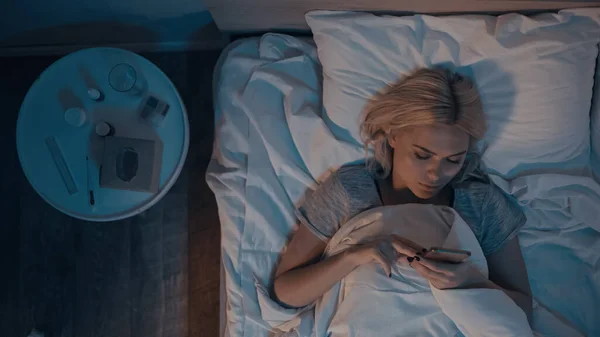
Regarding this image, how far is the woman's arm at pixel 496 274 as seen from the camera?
3.76 feet

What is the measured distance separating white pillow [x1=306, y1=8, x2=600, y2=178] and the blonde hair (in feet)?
0.29

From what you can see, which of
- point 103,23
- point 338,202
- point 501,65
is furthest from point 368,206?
point 103,23

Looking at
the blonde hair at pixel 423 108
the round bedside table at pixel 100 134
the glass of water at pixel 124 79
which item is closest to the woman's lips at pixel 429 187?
the blonde hair at pixel 423 108

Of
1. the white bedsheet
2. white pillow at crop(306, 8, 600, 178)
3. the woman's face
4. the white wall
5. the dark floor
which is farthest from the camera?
the dark floor

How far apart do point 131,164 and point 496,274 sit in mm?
1060

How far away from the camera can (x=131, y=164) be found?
136 centimetres

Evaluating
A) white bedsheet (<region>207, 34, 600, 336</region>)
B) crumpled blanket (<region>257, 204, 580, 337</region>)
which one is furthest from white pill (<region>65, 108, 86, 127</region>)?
crumpled blanket (<region>257, 204, 580, 337</region>)

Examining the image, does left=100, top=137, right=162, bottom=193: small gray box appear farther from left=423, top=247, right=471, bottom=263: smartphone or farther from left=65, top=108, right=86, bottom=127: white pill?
left=423, top=247, right=471, bottom=263: smartphone

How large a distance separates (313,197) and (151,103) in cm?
53

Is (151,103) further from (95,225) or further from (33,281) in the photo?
(33,281)

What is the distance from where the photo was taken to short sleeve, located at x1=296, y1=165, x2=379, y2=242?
51.2 inches

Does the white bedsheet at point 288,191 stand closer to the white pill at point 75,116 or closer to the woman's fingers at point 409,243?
the woman's fingers at point 409,243

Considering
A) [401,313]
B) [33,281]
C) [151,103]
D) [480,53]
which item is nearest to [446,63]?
[480,53]

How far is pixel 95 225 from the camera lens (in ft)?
5.85
